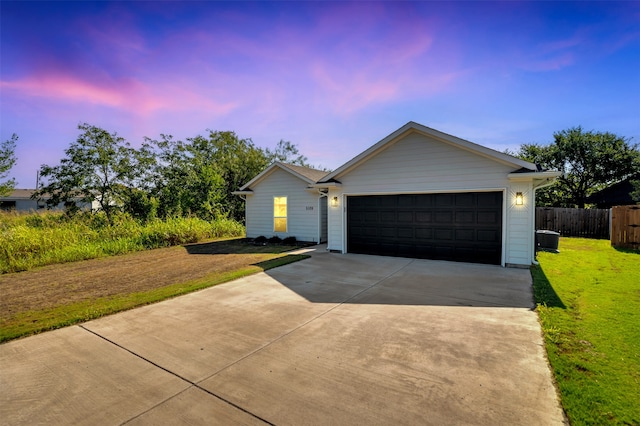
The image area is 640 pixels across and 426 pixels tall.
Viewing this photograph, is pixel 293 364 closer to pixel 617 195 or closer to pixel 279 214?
pixel 279 214

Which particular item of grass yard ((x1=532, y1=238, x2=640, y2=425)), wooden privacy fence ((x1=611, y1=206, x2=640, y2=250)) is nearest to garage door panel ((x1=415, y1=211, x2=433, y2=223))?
grass yard ((x1=532, y1=238, x2=640, y2=425))

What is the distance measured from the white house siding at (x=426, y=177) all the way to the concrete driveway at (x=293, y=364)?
3123 mm

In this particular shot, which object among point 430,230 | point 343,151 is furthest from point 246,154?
point 430,230

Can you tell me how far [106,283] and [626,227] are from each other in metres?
17.9

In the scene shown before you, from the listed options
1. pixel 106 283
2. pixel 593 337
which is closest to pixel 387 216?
pixel 593 337

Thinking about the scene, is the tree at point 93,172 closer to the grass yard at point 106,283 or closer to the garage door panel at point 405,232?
the grass yard at point 106,283

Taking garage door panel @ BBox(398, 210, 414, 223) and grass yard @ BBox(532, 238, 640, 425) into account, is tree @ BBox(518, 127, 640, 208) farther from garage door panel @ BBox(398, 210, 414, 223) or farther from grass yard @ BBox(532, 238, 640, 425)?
garage door panel @ BBox(398, 210, 414, 223)

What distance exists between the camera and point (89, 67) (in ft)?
29.9

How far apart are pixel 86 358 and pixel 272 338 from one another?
2.15 meters

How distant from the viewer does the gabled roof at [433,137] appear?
7.87m

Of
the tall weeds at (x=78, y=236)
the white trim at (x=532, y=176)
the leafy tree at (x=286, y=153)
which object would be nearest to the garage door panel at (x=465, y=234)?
the white trim at (x=532, y=176)

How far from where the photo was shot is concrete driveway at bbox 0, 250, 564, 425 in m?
2.44

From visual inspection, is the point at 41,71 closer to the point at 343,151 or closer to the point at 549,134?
the point at 343,151

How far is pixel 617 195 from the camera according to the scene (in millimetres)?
18938
